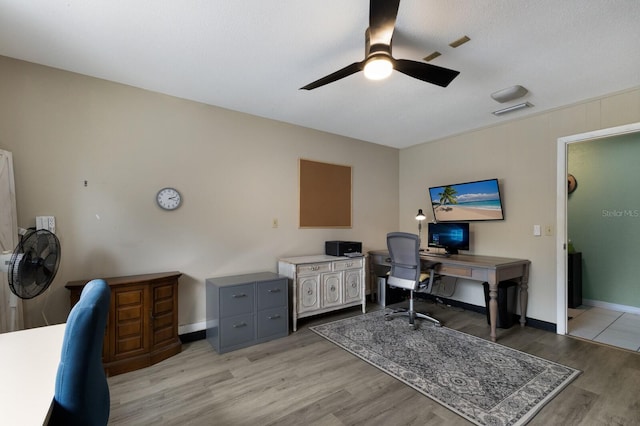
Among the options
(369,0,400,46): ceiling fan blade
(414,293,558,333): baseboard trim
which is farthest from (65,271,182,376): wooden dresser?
(414,293,558,333): baseboard trim

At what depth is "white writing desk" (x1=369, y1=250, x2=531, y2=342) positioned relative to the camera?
10.3 ft

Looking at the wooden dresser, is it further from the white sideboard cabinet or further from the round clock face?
the white sideboard cabinet

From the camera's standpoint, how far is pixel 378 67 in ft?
6.19

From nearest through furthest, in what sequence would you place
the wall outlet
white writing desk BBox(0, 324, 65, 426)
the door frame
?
white writing desk BBox(0, 324, 65, 426) → the wall outlet → the door frame

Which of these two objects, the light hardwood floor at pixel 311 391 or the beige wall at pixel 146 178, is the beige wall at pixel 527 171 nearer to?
the light hardwood floor at pixel 311 391

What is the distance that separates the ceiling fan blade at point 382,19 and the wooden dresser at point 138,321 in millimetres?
2669

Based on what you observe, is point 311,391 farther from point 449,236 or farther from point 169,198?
point 449,236

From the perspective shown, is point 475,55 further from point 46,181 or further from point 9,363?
point 46,181

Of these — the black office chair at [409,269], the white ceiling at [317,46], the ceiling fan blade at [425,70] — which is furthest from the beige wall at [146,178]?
the ceiling fan blade at [425,70]

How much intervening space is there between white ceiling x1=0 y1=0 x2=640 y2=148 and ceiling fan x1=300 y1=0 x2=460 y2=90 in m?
0.20

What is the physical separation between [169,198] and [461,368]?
3.26 metres

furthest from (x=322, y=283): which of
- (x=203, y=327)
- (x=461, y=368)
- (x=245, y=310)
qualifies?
(x=461, y=368)

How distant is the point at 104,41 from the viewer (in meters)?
2.14

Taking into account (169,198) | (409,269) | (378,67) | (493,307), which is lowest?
(493,307)
